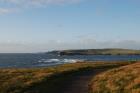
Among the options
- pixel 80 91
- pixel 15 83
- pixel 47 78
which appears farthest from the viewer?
pixel 47 78

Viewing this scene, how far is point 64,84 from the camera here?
41844mm

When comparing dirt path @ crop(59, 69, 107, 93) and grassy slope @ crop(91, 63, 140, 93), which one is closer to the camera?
grassy slope @ crop(91, 63, 140, 93)

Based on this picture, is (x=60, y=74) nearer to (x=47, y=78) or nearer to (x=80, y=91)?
(x=47, y=78)

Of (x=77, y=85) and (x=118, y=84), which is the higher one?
(x=118, y=84)

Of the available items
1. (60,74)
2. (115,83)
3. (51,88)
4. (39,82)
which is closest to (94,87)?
(115,83)

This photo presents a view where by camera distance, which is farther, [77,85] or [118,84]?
[77,85]

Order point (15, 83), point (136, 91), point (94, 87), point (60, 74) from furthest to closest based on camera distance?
point (60, 74)
point (15, 83)
point (94, 87)
point (136, 91)

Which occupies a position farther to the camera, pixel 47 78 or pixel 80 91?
pixel 47 78

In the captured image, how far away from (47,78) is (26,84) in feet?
18.4

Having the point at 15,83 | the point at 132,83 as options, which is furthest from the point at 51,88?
the point at 132,83

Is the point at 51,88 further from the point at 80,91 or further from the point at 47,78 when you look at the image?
the point at 47,78

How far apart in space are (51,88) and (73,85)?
3.28 m

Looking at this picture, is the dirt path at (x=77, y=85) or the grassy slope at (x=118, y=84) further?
the dirt path at (x=77, y=85)

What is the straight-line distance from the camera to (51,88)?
128ft
